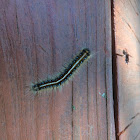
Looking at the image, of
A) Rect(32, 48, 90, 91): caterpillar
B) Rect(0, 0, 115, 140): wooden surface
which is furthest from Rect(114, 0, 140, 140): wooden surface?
Rect(32, 48, 90, 91): caterpillar

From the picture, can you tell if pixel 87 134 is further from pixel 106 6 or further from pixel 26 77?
pixel 106 6

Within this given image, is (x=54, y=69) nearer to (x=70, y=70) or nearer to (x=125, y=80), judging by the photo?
(x=70, y=70)

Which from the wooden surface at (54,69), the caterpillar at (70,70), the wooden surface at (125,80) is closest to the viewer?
the wooden surface at (54,69)

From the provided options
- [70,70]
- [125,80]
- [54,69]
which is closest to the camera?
[54,69]

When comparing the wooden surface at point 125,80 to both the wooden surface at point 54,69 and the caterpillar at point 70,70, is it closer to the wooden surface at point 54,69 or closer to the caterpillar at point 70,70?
the wooden surface at point 54,69

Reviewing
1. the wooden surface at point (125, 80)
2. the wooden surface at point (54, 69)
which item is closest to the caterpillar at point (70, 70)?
the wooden surface at point (54, 69)

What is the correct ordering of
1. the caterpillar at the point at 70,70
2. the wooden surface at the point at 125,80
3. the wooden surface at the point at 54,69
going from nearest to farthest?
the wooden surface at the point at 54,69 → the caterpillar at the point at 70,70 → the wooden surface at the point at 125,80

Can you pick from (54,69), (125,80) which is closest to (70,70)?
(54,69)

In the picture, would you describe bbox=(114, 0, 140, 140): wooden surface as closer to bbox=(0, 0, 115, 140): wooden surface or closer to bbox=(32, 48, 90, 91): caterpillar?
bbox=(0, 0, 115, 140): wooden surface

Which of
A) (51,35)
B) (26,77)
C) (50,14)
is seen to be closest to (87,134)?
(26,77)
